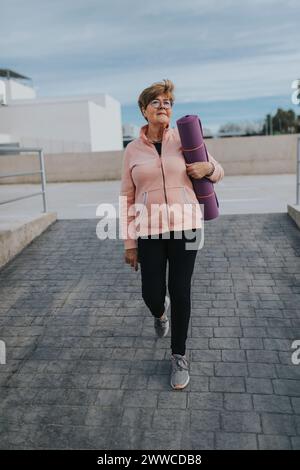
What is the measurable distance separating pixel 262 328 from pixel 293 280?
1072 mm

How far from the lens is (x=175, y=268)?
122 inches

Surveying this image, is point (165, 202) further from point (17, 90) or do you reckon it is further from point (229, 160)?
point (17, 90)

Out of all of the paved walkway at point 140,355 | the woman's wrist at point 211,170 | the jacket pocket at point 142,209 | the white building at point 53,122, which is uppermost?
the white building at point 53,122

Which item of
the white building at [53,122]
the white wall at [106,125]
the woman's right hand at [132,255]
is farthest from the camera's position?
the white wall at [106,125]

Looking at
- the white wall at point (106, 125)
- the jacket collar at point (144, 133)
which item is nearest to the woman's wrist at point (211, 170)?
the jacket collar at point (144, 133)

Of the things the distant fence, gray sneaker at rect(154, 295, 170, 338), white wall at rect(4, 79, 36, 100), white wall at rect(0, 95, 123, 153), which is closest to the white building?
white wall at rect(0, 95, 123, 153)

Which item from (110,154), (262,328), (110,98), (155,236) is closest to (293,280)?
(262,328)

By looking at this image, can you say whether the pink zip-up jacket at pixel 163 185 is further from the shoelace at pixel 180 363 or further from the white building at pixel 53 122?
the white building at pixel 53 122

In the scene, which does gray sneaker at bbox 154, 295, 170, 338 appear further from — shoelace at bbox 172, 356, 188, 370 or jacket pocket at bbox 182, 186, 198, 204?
jacket pocket at bbox 182, 186, 198, 204

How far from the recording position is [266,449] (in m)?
2.51

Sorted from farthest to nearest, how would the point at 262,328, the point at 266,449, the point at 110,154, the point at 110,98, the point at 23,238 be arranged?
the point at 110,98 < the point at 110,154 < the point at 23,238 < the point at 262,328 < the point at 266,449

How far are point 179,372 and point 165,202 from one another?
115 centimetres

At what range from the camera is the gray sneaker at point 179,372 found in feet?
10.1
